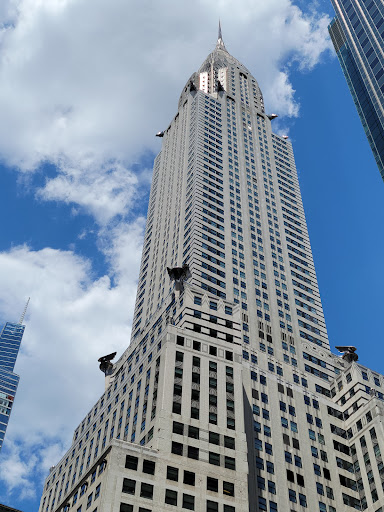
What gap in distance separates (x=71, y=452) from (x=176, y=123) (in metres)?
98.0

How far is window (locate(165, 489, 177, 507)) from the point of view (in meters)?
77.1

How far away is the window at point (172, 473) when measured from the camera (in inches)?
Answer: 3145

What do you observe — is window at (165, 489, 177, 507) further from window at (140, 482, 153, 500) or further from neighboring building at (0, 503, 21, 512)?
neighboring building at (0, 503, 21, 512)

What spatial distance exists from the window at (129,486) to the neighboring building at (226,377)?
0.44 feet

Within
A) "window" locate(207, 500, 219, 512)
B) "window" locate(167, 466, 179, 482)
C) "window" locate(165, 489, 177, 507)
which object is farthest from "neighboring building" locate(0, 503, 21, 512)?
"window" locate(207, 500, 219, 512)

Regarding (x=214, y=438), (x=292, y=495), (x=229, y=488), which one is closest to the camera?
(x=229, y=488)

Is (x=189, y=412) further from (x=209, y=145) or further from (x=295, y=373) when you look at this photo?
(x=209, y=145)

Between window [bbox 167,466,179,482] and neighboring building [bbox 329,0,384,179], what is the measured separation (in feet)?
235

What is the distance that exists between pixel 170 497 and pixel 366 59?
9100cm

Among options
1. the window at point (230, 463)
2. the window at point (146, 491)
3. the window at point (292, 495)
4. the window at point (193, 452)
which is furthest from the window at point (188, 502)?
the window at point (292, 495)

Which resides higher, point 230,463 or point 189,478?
point 230,463

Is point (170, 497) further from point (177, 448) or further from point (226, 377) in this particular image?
point (226, 377)

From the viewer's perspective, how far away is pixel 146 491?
77.0m


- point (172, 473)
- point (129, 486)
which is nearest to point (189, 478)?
point (172, 473)
